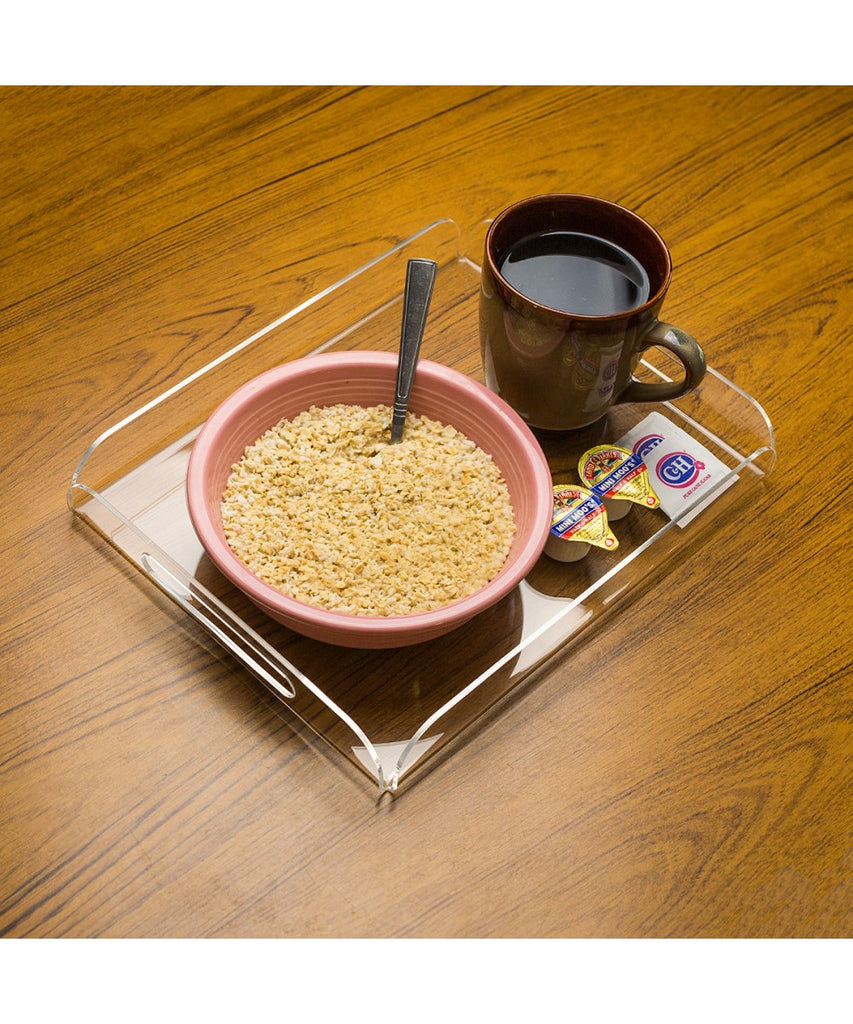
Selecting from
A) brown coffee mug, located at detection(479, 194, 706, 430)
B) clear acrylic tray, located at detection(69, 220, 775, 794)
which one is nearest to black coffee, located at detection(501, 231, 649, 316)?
brown coffee mug, located at detection(479, 194, 706, 430)

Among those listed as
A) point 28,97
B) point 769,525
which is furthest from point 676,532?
point 28,97

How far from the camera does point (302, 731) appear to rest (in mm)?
840

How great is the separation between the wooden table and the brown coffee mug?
17 centimetres

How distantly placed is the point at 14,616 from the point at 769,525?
2.05ft

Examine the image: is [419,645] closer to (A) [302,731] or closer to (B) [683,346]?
(A) [302,731]

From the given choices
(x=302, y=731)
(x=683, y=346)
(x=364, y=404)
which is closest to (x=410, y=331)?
(x=364, y=404)

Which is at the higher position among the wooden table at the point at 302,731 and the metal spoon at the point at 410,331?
the metal spoon at the point at 410,331

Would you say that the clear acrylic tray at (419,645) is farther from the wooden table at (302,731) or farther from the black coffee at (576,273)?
the black coffee at (576,273)

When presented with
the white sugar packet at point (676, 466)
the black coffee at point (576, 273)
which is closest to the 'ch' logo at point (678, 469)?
the white sugar packet at point (676, 466)

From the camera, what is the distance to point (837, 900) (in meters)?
0.80

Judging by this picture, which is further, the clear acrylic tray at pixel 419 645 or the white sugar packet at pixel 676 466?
the white sugar packet at pixel 676 466

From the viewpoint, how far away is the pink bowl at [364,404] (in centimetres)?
80

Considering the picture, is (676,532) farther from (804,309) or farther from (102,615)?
(102,615)

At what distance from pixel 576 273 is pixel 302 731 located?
428 mm
